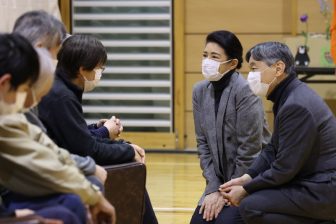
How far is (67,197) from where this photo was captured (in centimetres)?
209

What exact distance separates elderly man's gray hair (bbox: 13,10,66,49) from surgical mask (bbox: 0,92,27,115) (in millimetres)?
418

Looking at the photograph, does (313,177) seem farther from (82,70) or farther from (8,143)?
(8,143)

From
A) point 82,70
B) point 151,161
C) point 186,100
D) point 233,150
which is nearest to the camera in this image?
point 82,70

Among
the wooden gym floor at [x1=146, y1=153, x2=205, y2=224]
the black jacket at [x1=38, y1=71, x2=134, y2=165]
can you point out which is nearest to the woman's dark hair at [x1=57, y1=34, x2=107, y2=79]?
the black jacket at [x1=38, y1=71, x2=134, y2=165]

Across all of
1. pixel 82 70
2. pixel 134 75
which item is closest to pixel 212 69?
pixel 82 70

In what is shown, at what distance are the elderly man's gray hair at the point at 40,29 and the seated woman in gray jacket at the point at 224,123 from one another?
3.91ft

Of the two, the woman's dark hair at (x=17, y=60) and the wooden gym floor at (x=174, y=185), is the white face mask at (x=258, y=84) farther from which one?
the woman's dark hair at (x=17, y=60)

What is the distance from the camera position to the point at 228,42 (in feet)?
11.3

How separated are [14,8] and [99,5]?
1.68 meters

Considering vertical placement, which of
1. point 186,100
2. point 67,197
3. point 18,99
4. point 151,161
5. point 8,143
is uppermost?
point 18,99

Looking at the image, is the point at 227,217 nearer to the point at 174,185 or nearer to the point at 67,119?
the point at 67,119

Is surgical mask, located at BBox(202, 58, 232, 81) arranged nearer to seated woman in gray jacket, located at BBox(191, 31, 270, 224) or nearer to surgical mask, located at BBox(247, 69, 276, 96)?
seated woman in gray jacket, located at BBox(191, 31, 270, 224)

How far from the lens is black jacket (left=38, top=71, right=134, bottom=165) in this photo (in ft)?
8.75

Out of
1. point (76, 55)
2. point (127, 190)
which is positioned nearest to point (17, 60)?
point (76, 55)
